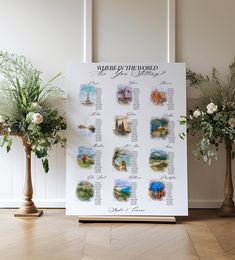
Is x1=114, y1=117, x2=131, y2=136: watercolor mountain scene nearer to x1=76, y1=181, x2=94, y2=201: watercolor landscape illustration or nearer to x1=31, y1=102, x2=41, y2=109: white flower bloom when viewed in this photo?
x1=76, y1=181, x2=94, y2=201: watercolor landscape illustration

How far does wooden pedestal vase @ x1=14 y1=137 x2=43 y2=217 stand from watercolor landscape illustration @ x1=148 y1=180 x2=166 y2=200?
1.09 metres

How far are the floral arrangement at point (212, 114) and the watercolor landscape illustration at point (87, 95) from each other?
2.85 ft

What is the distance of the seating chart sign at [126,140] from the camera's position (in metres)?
4.07

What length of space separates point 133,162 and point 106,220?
596 millimetres

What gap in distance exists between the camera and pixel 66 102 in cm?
434

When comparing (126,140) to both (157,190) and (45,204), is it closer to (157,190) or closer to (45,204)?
(157,190)

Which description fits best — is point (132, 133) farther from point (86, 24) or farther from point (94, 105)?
point (86, 24)

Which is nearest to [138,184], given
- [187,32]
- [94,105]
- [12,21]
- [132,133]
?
[132,133]

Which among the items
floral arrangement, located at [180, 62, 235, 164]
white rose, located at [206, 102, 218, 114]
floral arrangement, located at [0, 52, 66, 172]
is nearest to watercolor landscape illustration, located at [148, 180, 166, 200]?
floral arrangement, located at [180, 62, 235, 164]

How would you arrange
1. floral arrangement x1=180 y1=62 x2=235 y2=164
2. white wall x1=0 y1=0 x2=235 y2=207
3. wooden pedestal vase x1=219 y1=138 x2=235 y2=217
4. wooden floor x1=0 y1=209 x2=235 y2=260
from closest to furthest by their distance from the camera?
wooden floor x1=0 y1=209 x2=235 y2=260
floral arrangement x1=180 y1=62 x2=235 y2=164
wooden pedestal vase x1=219 y1=138 x2=235 y2=217
white wall x1=0 y1=0 x2=235 y2=207

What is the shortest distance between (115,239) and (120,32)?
2.11m

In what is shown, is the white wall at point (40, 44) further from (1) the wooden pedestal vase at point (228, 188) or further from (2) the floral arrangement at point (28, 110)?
(1) the wooden pedestal vase at point (228, 188)

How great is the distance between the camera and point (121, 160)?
4.12 meters

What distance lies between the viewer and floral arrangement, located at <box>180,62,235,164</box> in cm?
398
